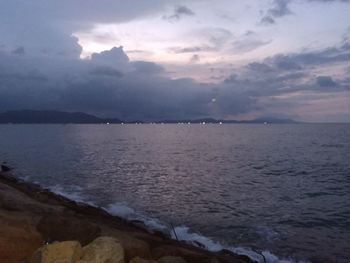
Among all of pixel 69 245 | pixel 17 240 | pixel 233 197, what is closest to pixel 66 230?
pixel 17 240

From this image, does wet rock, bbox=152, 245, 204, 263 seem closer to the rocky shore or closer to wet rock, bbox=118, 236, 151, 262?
the rocky shore

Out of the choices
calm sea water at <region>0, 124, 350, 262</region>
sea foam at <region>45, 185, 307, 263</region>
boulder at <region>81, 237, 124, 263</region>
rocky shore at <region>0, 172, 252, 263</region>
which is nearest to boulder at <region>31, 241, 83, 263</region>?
rocky shore at <region>0, 172, 252, 263</region>

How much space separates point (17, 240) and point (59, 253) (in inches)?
87.0

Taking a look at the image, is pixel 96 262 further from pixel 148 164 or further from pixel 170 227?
pixel 148 164

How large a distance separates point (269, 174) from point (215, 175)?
269 inches

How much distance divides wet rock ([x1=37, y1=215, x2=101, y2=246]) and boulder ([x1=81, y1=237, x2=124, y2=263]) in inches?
84.4

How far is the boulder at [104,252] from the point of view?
11.9 m

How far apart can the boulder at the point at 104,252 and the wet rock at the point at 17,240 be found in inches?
94.1

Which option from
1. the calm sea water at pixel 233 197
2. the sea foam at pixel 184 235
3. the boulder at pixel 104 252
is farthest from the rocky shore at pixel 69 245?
the calm sea water at pixel 233 197

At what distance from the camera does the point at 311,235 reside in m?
24.0

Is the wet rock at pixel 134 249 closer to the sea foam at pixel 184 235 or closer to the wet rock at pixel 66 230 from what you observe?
the wet rock at pixel 66 230

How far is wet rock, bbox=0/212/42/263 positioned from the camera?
12852 millimetres

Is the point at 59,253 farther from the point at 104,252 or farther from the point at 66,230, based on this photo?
the point at 66,230

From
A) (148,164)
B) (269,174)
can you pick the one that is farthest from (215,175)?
(148,164)
